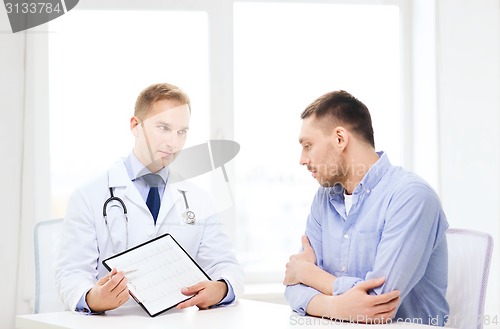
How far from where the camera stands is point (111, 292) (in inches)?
75.9

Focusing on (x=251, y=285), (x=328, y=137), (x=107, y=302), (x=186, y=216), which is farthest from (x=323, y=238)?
(x=251, y=285)

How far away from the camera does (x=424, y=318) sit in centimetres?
200

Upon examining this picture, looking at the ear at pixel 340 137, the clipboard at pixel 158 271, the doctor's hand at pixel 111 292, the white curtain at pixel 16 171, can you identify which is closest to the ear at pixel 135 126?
the clipboard at pixel 158 271

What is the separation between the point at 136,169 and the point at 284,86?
1465 mm

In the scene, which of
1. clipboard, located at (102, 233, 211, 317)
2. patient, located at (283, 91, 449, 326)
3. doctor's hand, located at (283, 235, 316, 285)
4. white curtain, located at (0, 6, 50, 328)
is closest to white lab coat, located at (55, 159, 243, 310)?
clipboard, located at (102, 233, 211, 317)

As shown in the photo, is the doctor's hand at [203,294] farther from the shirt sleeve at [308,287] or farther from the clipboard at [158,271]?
the shirt sleeve at [308,287]

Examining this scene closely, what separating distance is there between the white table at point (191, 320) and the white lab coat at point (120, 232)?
11 centimetres

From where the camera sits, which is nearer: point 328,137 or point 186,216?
point 328,137

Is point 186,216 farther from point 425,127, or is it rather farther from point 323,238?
point 425,127

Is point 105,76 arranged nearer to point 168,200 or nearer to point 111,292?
point 168,200

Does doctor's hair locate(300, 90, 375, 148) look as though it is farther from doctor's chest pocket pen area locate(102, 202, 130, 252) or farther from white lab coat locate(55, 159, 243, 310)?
doctor's chest pocket pen area locate(102, 202, 130, 252)

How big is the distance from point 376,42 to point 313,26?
1.17 feet

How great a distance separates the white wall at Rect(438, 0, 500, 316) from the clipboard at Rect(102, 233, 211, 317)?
5.81 ft

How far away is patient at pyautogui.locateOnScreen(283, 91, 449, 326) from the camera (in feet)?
6.04
